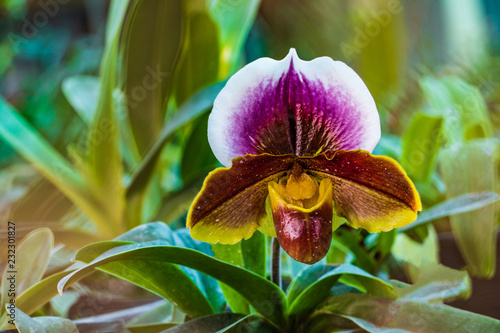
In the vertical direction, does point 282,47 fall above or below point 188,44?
below

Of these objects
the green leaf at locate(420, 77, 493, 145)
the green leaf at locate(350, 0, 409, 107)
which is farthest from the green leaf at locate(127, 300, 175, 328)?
the green leaf at locate(350, 0, 409, 107)

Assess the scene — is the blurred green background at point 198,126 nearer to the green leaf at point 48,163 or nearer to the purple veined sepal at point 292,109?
the green leaf at point 48,163

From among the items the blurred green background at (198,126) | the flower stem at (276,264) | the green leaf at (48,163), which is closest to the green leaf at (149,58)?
the blurred green background at (198,126)

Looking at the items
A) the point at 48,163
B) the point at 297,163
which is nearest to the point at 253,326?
the point at 297,163

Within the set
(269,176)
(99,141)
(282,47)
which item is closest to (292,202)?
(269,176)

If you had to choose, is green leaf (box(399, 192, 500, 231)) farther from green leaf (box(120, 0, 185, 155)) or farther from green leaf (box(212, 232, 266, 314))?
green leaf (box(120, 0, 185, 155))

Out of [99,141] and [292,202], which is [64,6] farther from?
[292,202]

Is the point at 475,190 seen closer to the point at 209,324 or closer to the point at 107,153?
the point at 209,324
